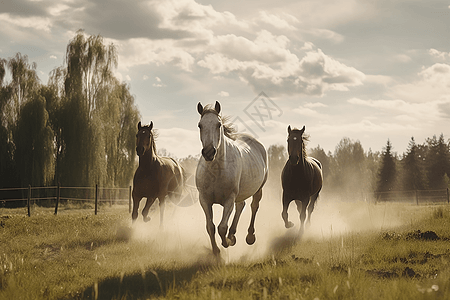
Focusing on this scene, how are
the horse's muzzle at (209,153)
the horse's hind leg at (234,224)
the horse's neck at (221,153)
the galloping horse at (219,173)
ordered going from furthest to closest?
the horse's hind leg at (234,224)
the horse's neck at (221,153)
the galloping horse at (219,173)
the horse's muzzle at (209,153)

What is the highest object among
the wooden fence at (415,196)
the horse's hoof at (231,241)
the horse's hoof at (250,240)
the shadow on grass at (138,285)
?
the horse's hoof at (231,241)

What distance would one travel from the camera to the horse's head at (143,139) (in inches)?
378

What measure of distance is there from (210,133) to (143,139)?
14.4ft

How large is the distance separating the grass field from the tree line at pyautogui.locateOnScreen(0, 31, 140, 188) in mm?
13567

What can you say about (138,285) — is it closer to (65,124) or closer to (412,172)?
(65,124)

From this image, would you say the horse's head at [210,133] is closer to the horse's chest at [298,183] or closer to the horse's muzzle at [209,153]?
the horse's muzzle at [209,153]

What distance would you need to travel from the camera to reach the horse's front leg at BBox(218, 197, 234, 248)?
6.14m

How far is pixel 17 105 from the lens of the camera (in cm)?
2606

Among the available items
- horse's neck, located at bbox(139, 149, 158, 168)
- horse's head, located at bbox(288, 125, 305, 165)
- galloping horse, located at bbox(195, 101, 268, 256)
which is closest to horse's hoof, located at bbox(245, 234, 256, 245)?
galloping horse, located at bbox(195, 101, 268, 256)

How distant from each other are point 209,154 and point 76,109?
69.9 ft

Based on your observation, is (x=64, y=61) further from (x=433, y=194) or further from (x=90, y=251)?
(x=433, y=194)

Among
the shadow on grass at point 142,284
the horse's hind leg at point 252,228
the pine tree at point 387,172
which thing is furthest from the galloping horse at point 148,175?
the pine tree at point 387,172

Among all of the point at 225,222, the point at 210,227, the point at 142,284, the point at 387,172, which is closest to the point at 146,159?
the point at 210,227

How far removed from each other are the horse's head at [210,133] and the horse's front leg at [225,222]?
992 mm
